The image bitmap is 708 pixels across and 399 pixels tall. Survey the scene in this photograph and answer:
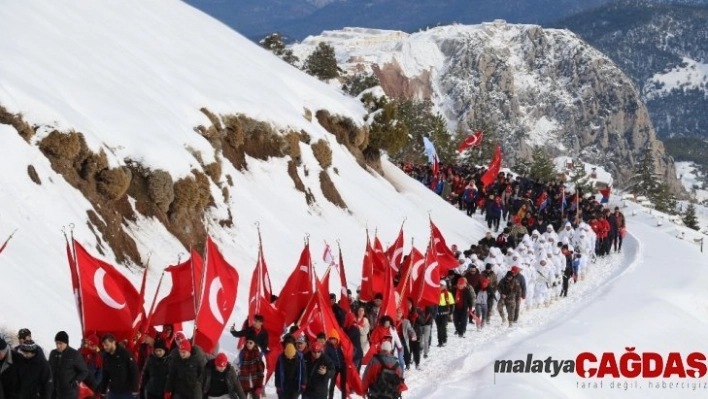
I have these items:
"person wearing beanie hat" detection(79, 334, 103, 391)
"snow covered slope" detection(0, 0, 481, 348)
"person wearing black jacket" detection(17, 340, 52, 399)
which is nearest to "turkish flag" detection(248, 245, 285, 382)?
"snow covered slope" detection(0, 0, 481, 348)

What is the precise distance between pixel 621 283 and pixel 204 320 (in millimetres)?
19061

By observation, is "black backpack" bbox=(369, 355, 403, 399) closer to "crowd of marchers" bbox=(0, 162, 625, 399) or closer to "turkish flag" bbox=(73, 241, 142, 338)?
"crowd of marchers" bbox=(0, 162, 625, 399)

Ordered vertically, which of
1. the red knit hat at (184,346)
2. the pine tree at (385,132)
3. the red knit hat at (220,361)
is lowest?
the red knit hat at (220,361)

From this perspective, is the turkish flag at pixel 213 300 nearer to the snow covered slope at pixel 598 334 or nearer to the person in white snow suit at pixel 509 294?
the snow covered slope at pixel 598 334

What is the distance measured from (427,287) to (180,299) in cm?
575

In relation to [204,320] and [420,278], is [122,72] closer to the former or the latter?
[420,278]

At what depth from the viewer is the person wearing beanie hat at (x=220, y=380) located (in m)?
9.81

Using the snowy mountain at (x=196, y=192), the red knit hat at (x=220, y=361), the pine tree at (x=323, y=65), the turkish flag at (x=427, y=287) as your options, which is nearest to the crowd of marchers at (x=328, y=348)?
the red knit hat at (x=220, y=361)

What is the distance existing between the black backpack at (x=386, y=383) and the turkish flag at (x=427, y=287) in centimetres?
579

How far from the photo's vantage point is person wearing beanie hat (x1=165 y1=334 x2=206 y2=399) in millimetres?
9531

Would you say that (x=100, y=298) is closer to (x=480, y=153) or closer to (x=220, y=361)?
(x=220, y=361)

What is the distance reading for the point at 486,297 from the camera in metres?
19.8

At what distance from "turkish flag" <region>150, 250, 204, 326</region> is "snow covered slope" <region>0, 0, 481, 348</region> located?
116 centimetres

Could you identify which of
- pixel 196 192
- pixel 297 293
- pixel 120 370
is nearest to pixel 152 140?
pixel 196 192
